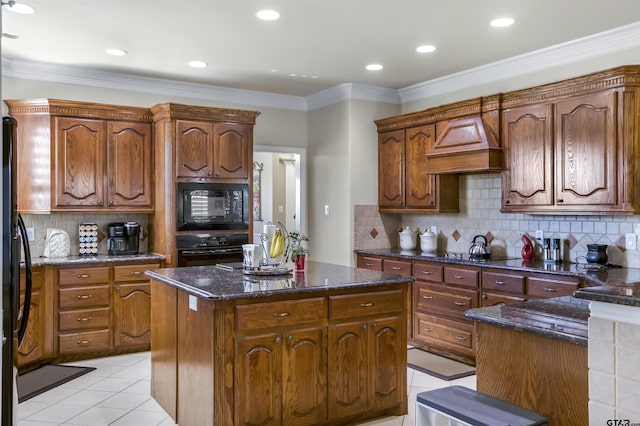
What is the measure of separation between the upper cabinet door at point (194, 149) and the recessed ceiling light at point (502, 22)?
282 centimetres

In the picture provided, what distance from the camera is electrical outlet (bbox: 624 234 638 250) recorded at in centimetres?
409

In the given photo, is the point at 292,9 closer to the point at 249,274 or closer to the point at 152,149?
the point at 249,274

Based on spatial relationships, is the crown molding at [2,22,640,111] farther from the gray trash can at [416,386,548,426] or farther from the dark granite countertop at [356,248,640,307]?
the gray trash can at [416,386,548,426]

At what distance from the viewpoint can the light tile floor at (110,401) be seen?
3.40m

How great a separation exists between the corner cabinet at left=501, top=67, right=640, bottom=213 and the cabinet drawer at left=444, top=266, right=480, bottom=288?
0.66 m

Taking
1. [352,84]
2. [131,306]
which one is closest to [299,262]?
[131,306]

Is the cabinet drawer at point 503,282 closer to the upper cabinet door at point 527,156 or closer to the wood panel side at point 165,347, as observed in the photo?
the upper cabinet door at point 527,156

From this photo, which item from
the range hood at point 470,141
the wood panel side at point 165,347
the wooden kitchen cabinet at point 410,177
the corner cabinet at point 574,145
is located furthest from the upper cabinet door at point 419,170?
the wood panel side at point 165,347

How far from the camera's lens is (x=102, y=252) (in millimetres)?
5457

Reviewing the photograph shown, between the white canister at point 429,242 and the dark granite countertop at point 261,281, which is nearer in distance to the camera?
the dark granite countertop at point 261,281

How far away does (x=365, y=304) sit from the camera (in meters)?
3.28

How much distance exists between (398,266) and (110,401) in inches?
113

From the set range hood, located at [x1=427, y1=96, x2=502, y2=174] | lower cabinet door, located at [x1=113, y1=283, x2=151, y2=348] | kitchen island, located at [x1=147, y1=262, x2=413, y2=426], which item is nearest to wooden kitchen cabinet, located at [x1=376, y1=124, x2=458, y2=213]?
range hood, located at [x1=427, y1=96, x2=502, y2=174]

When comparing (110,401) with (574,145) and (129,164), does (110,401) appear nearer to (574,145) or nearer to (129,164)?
(129,164)
